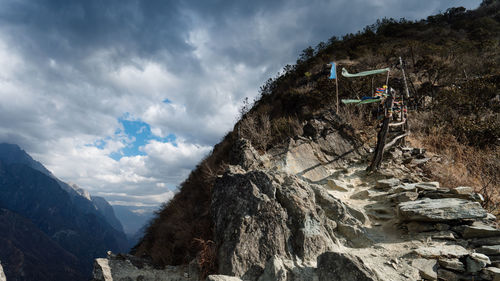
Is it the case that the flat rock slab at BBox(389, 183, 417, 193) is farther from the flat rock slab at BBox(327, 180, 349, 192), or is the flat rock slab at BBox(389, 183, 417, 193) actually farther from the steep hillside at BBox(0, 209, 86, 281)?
the steep hillside at BBox(0, 209, 86, 281)

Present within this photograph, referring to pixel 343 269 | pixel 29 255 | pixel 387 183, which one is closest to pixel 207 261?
pixel 343 269

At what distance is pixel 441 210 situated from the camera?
187 inches

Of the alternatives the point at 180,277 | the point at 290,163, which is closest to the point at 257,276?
the point at 180,277

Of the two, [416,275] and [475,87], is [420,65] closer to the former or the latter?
[475,87]

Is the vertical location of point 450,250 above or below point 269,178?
below

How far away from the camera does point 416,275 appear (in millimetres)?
3502

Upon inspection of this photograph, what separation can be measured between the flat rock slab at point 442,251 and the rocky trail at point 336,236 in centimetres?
1

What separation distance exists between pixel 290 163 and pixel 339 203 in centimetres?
277

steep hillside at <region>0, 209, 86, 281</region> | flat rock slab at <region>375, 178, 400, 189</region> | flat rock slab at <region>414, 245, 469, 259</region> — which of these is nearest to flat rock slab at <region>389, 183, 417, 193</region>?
flat rock slab at <region>375, 178, 400, 189</region>

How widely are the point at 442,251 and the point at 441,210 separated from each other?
3.86 ft

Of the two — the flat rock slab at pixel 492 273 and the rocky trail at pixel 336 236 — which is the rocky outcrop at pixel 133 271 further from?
the flat rock slab at pixel 492 273

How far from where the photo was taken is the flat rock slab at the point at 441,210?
4.54 meters

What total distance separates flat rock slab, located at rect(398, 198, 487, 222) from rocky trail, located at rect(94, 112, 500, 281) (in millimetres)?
17

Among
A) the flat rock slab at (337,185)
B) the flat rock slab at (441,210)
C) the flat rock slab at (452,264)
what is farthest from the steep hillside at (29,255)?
the flat rock slab at (452,264)
